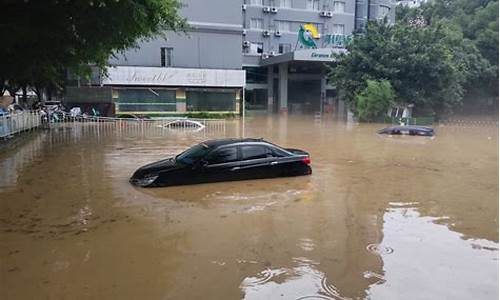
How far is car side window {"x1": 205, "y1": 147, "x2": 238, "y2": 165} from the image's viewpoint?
475 inches

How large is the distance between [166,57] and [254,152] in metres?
31.7

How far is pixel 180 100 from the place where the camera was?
41.6m

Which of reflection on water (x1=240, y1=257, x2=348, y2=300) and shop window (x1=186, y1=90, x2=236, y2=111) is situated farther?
shop window (x1=186, y1=90, x2=236, y2=111)

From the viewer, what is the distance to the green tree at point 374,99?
3444cm

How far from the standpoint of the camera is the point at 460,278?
6.18 meters

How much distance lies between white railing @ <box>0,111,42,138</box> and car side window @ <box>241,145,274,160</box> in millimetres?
13884

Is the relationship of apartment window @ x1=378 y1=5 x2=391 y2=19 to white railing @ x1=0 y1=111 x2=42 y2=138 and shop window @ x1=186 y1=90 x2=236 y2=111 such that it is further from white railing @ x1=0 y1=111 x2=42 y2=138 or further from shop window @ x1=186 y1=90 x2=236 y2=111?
white railing @ x1=0 y1=111 x2=42 y2=138

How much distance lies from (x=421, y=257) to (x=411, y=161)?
10.4m

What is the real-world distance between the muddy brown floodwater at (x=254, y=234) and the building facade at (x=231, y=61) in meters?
22.7

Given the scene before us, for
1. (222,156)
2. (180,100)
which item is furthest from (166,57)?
(222,156)

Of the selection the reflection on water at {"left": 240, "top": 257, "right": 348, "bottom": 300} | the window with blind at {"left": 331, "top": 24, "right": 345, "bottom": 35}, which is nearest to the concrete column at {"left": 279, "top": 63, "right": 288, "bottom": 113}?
the window with blind at {"left": 331, "top": 24, "right": 345, "bottom": 35}

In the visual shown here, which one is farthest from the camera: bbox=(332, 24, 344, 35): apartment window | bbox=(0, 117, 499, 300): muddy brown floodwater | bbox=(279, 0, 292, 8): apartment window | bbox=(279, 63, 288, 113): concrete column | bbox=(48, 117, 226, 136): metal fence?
bbox=(332, 24, 344, 35): apartment window

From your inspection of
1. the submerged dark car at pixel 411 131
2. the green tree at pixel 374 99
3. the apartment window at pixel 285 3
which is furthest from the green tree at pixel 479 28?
the submerged dark car at pixel 411 131

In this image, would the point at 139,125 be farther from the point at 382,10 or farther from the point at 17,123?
the point at 382,10
